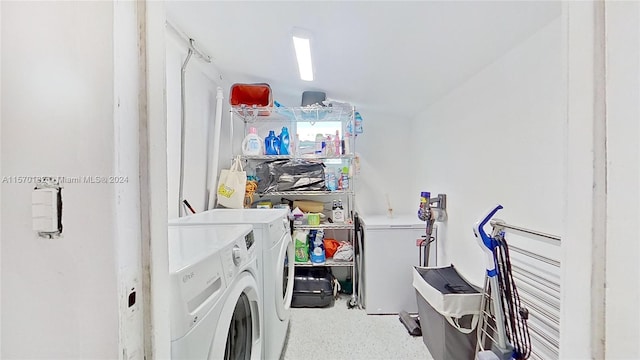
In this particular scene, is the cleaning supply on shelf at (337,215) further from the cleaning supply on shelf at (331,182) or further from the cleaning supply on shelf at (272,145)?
the cleaning supply on shelf at (272,145)

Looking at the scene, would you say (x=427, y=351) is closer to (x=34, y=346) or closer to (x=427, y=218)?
(x=427, y=218)

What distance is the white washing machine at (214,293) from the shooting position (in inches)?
27.8

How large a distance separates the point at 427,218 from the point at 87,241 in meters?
2.23

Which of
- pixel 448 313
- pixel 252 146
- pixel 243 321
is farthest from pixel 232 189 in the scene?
pixel 448 313

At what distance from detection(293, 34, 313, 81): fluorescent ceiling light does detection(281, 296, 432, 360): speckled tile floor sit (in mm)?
2008

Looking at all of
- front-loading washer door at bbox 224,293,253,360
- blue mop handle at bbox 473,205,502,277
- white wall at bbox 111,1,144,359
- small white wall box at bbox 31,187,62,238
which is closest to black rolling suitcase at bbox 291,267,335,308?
front-loading washer door at bbox 224,293,253,360

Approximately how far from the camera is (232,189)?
2484mm

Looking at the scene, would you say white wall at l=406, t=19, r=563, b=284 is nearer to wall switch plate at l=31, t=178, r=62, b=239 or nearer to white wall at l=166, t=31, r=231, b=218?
wall switch plate at l=31, t=178, r=62, b=239

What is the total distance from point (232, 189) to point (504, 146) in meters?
2.02

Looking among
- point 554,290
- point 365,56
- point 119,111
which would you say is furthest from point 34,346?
point 365,56

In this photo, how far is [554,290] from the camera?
1.14 m

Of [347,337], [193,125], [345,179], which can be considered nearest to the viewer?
[347,337]

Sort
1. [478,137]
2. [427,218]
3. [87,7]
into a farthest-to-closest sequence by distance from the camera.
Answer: [427,218], [478,137], [87,7]

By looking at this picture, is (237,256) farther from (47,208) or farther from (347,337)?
(347,337)
